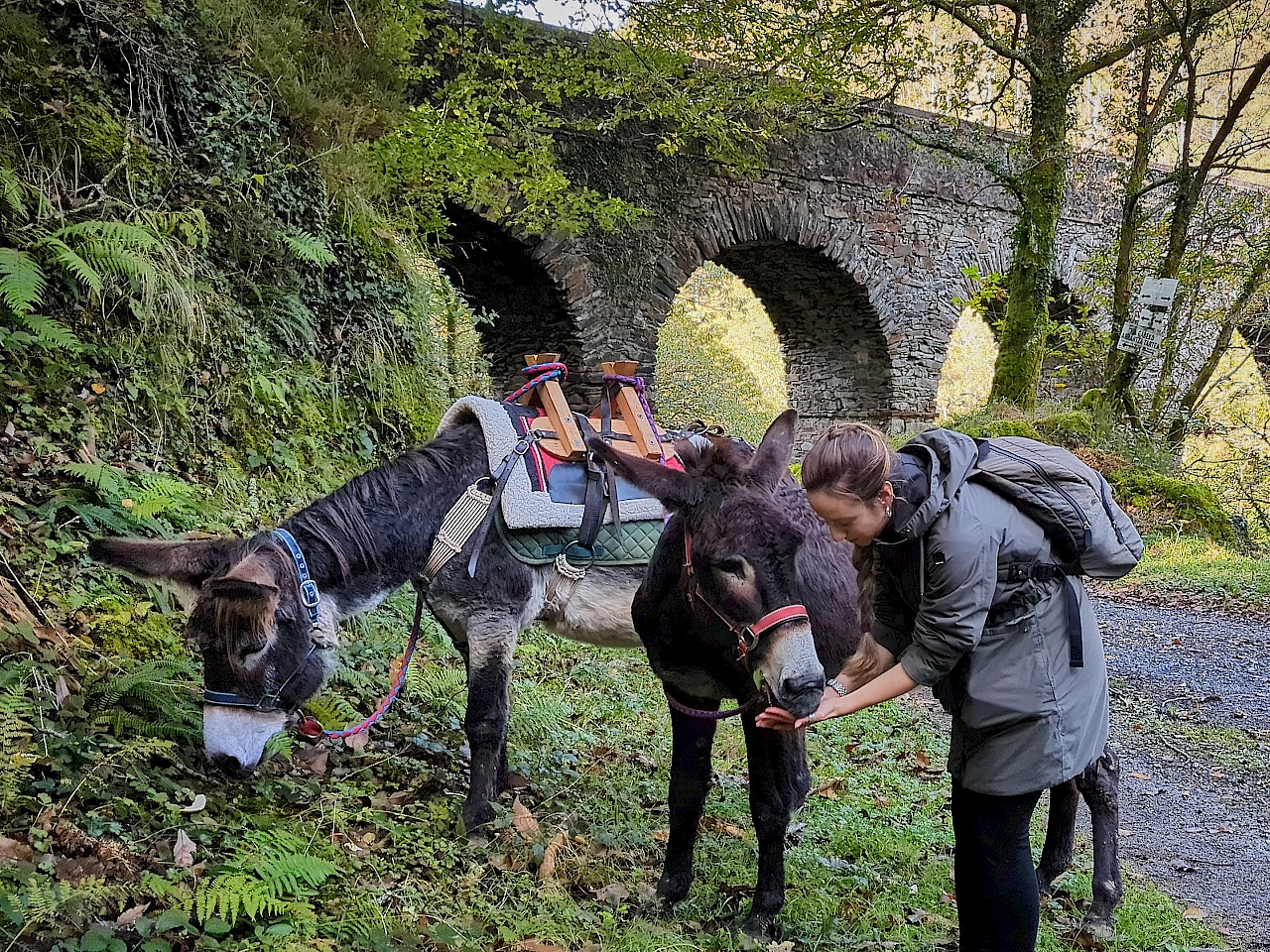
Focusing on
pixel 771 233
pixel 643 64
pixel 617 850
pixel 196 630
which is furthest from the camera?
pixel 771 233

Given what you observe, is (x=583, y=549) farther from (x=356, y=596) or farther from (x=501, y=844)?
(x=501, y=844)

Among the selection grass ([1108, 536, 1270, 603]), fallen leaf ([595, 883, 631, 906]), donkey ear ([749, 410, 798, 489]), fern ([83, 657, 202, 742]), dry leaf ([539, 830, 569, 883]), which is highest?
donkey ear ([749, 410, 798, 489])

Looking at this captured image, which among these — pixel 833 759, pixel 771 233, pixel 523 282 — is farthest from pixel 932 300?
pixel 833 759

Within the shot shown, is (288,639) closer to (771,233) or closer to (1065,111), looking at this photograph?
(771,233)

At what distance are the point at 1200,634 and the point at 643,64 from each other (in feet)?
26.5

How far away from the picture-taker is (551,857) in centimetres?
343

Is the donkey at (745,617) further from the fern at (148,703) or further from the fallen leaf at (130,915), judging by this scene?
the fern at (148,703)

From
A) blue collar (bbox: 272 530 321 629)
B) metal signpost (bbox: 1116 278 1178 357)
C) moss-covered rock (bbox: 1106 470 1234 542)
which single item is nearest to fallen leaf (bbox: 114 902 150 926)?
blue collar (bbox: 272 530 321 629)

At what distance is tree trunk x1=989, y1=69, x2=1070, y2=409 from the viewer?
13477 millimetres

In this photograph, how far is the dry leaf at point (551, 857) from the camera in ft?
11.0

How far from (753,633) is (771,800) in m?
0.86

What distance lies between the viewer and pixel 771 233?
583 inches

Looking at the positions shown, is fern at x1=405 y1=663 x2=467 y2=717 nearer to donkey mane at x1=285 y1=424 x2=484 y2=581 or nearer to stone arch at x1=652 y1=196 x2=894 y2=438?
donkey mane at x1=285 y1=424 x2=484 y2=581

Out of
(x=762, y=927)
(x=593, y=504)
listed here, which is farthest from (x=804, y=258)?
(x=762, y=927)
